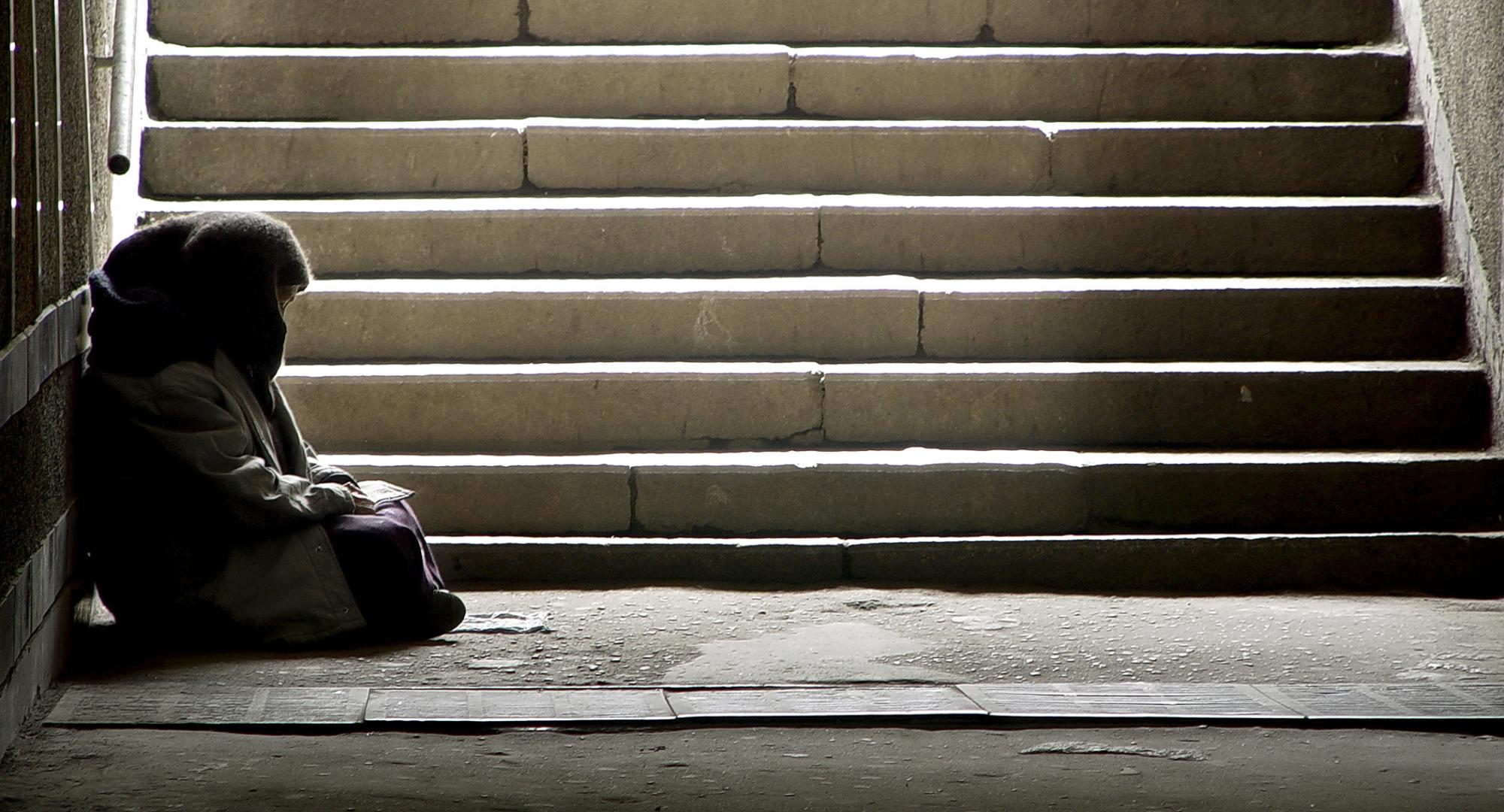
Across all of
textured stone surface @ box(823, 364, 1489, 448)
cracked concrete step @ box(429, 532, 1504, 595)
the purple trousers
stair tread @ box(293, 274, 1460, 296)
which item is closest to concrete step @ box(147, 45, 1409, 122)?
stair tread @ box(293, 274, 1460, 296)

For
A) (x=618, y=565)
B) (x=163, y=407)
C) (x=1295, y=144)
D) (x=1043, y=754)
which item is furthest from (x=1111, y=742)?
(x=1295, y=144)

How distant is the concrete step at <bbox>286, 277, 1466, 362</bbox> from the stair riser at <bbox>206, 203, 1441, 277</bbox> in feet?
0.52

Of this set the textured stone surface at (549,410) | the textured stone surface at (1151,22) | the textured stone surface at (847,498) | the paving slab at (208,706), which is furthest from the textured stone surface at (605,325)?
the paving slab at (208,706)

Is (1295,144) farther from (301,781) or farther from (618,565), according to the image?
(301,781)

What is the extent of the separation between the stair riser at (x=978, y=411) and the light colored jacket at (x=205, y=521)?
4.12 feet

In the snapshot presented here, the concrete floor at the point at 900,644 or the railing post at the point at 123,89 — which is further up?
the railing post at the point at 123,89

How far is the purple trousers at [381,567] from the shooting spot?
448 centimetres

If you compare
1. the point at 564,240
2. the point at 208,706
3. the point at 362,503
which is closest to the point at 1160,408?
the point at 564,240

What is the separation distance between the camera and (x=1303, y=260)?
6145 millimetres

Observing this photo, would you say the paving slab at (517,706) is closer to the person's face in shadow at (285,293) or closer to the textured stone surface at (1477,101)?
the person's face in shadow at (285,293)

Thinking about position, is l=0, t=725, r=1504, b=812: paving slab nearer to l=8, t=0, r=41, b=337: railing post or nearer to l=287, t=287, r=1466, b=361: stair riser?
l=8, t=0, r=41, b=337: railing post

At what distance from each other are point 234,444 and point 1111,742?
226 cm

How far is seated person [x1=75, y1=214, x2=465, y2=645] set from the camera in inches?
171

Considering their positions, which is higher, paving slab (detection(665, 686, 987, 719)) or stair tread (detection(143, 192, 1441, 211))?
stair tread (detection(143, 192, 1441, 211))
